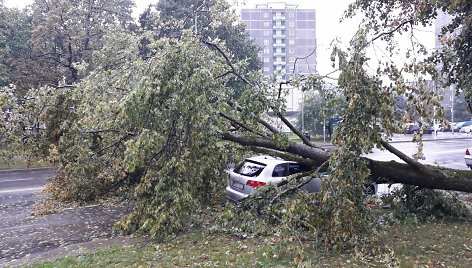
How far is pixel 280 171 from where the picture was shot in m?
9.37

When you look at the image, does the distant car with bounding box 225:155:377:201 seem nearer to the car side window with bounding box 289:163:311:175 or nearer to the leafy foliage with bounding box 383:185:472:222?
the car side window with bounding box 289:163:311:175

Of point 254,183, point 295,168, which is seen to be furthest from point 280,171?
point 254,183

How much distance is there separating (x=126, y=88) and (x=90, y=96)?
99 centimetres

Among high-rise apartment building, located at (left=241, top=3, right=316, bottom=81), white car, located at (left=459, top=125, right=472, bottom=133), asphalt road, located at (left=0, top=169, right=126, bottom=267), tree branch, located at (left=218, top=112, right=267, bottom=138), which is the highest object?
high-rise apartment building, located at (left=241, top=3, right=316, bottom=81)

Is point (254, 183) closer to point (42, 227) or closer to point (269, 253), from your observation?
point (269, 253)

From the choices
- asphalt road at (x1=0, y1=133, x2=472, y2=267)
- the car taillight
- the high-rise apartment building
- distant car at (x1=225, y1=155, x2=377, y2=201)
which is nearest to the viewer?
asphalt road at (x1=0, y1=133, x2=472, y2=267)

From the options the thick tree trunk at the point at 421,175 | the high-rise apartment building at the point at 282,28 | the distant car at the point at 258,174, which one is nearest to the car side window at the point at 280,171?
the distant car at the point at 258,174

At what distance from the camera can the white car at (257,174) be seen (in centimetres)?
919

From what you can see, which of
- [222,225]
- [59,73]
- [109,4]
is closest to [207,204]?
[222,225]

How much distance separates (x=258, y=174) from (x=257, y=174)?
22 millimetres

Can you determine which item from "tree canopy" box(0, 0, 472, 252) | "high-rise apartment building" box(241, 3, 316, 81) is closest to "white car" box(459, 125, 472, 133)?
"tree canopy" box(0, 0, 472, 252)

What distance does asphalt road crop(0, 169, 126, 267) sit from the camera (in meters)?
7.52

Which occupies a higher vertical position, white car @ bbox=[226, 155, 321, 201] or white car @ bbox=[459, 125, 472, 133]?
white car @ bbox=[226, 155, 321, 201]

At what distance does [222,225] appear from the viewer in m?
7.59
